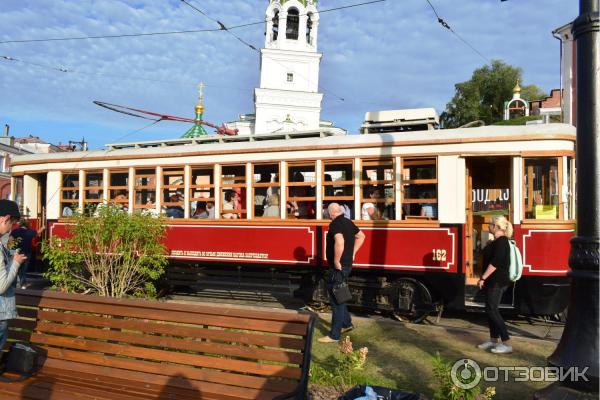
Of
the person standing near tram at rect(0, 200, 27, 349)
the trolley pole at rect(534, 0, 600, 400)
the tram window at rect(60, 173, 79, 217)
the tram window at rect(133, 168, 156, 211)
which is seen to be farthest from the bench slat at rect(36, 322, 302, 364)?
the tram window at rect(60, 173, 79, 217)

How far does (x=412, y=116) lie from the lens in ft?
29.0

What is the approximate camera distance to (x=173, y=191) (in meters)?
10.4

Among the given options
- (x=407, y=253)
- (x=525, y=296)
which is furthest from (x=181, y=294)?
Answer: (x=525, y=296)

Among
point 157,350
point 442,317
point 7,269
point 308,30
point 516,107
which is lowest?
point 442,317

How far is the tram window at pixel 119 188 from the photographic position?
10508 mm

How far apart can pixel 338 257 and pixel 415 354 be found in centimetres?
145

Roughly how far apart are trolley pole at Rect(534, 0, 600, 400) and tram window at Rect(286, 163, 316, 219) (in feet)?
18.7

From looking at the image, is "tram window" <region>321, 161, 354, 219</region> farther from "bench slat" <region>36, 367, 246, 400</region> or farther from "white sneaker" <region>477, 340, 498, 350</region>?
"bench slat" <region>36, 367, 246, 400</region>

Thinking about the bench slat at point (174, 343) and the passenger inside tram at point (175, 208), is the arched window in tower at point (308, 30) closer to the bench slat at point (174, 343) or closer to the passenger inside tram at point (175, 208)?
the passenger inside tram at point (175, 208)

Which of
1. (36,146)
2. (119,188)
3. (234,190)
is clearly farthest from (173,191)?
(36,146)

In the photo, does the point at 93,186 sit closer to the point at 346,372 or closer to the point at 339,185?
the point at 339,185

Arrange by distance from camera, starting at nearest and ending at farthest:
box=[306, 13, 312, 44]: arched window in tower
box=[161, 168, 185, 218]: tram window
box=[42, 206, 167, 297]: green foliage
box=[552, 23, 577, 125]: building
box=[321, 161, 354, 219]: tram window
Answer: box=[42, 206, 167, 297]: green foliage < box=[321, 161, 354, 219]: tram window < box=[161, 168, 185, 218]: tram window < box=[552, 23, 577, 125]: building < box=[306, 13, 312, 44]: arched window in tower

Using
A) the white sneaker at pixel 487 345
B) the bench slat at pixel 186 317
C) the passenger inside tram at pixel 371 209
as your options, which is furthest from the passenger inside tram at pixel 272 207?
the bench slat at pixel 186 317

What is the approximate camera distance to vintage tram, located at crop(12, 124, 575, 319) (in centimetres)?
776
